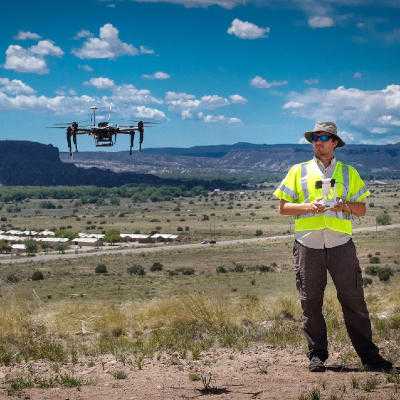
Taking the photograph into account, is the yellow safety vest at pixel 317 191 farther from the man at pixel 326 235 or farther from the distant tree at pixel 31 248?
the distant tree at pixel 31 248

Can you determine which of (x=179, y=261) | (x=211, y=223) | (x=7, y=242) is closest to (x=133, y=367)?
(x=179, y=261)

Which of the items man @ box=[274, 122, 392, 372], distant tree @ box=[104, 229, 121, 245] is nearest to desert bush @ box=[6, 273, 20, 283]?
distant tree @ box=[104, 229, 121, 245]

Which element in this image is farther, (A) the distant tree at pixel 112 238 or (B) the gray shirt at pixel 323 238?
(A) the distant tree at pixel 112 238

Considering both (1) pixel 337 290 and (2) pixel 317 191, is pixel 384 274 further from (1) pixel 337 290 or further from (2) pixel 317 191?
(2) pixel 317 191

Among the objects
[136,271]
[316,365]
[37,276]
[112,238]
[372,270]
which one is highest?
[316,365]

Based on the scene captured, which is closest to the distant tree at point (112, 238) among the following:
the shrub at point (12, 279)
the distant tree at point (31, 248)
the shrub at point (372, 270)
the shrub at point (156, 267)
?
the distant tree at point (31, 248)

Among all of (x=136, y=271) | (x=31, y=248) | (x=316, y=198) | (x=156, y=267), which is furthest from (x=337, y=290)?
(x=31, y=248)

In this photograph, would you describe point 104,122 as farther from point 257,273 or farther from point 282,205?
point 257,273
